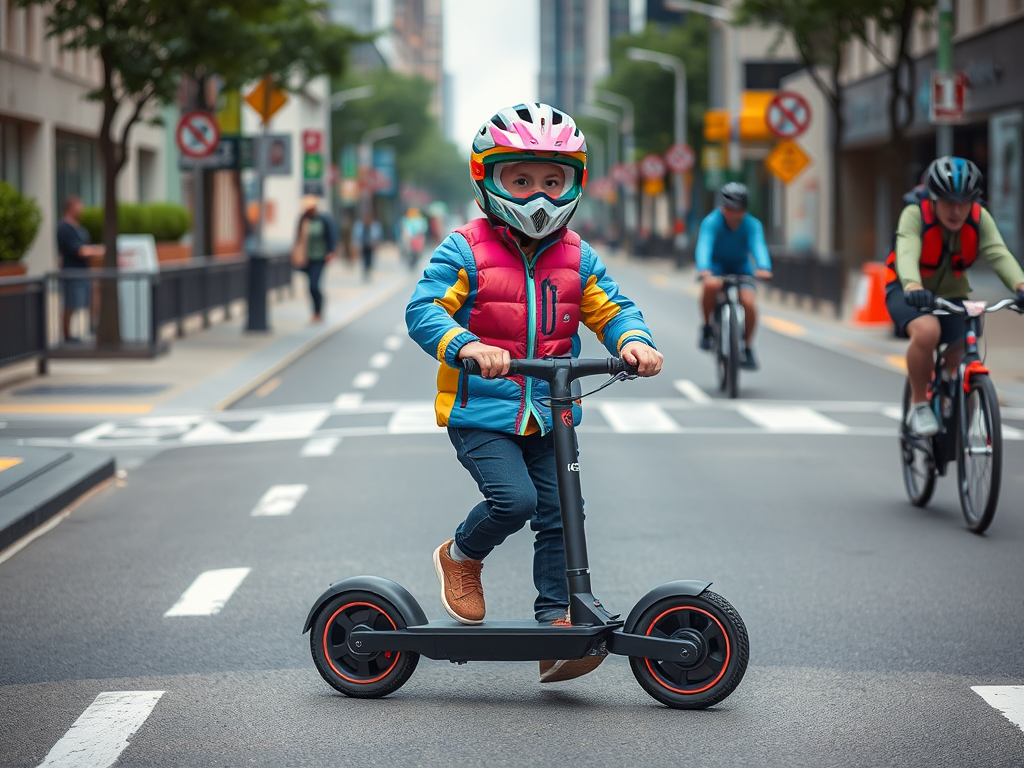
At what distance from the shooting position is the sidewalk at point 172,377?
14109mm

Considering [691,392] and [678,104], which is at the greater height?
[678,104]

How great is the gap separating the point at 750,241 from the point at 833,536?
6.71 m

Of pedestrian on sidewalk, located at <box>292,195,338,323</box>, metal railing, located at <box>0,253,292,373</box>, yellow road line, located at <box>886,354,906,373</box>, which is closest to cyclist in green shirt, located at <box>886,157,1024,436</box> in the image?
yellow road line, located at <box>886,354,906,373</box>

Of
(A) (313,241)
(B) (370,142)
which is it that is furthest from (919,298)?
(B) (370,142)

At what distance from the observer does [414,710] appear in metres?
4.93

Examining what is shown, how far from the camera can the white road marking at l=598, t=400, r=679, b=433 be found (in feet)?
41.3

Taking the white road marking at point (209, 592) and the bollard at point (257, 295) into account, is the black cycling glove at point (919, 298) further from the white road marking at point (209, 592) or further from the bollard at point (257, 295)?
the bollard at point (257, 295)

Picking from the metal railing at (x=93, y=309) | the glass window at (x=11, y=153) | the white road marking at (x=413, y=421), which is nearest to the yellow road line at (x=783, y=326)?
the metal railing at (x=93, y=309)

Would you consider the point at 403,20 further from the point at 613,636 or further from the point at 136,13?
the point at 613,636

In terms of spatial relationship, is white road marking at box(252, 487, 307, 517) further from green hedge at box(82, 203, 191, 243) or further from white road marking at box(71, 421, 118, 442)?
green hedge at box(82, 203, 191, 243)

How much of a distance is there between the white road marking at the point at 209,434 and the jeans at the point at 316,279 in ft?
37.3

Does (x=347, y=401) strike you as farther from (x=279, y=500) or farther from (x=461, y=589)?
(x=461, y=589)

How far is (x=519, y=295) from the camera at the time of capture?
4973 mm

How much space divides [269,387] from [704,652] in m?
11.7
